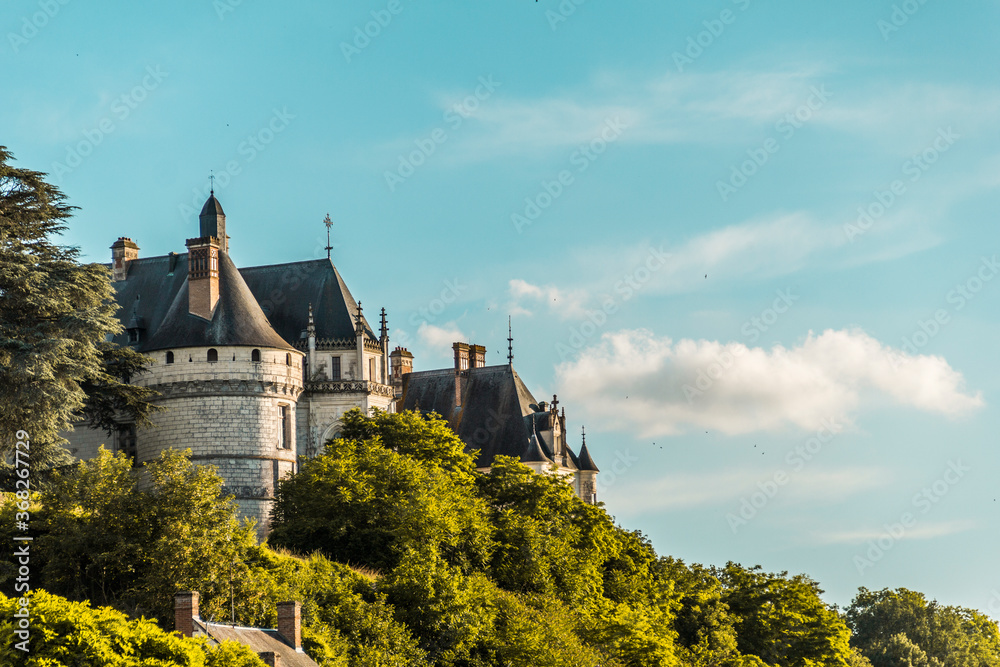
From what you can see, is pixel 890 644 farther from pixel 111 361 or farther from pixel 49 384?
pixel 49 384

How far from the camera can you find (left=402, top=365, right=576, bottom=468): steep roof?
7325cm

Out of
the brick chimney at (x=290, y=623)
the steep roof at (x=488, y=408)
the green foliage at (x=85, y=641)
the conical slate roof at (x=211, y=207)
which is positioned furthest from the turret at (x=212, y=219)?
the green foliage at (x=85, y=641)

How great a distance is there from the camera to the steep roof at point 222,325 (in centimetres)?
5750

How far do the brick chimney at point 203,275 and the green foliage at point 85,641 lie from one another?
2906cm

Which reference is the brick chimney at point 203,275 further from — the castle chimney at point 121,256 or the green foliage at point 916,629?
the green foliage at point 916,629

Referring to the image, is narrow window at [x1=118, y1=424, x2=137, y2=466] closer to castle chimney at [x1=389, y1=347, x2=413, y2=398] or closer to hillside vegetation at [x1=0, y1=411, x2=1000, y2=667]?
hillside vegetation at [x1=0, y1=411, x2=1000, y2=667]

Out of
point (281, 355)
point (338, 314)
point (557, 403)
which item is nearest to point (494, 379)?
point (557, 403)

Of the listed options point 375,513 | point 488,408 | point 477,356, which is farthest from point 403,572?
point 477,356

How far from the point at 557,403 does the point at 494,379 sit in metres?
3.43

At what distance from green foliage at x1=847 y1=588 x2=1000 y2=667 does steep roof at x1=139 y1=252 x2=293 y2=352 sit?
52.0 metres

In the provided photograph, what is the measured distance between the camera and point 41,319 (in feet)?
152

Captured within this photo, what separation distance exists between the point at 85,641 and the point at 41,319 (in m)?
20.4

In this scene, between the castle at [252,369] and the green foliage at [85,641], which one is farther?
the castle at [252,369]

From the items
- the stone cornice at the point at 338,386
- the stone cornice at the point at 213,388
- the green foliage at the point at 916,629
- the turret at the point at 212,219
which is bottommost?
the green foliage at the point at 916,629
